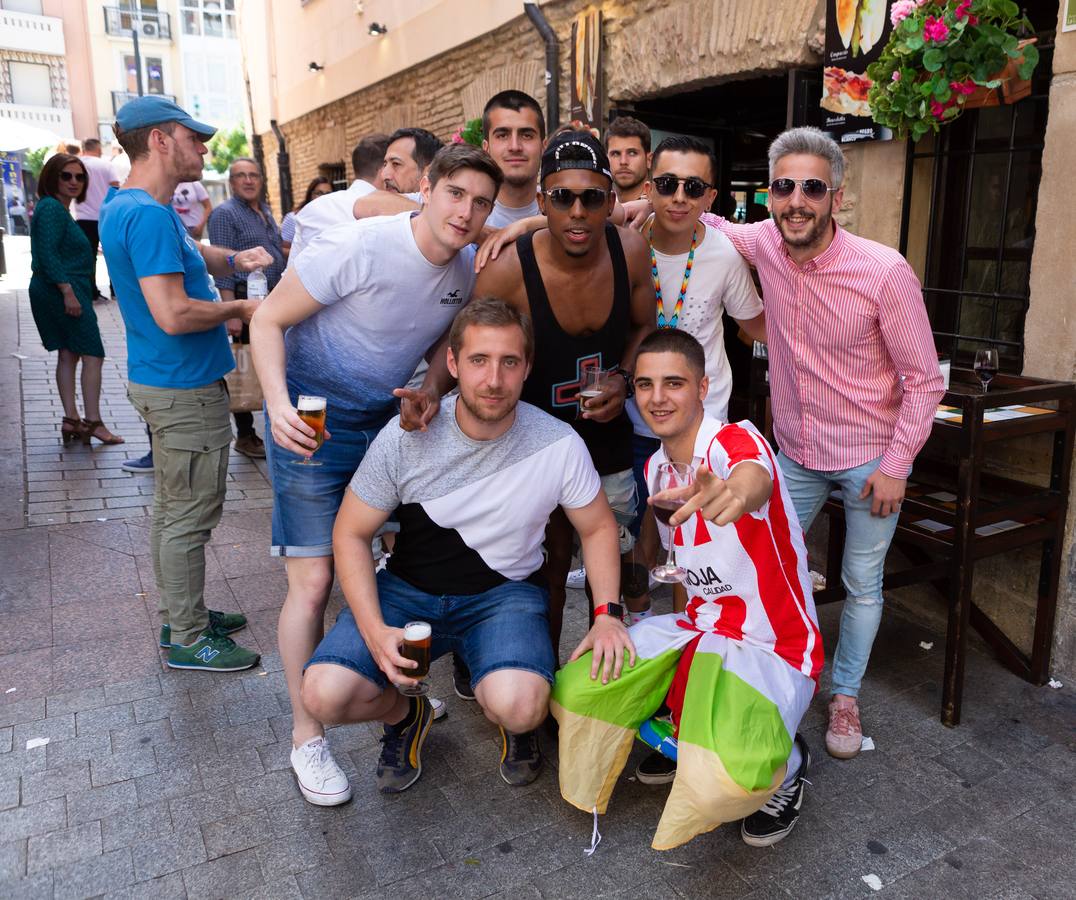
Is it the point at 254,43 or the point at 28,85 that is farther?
the point at 28,85

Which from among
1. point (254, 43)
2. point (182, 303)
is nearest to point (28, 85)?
point (254, 43)

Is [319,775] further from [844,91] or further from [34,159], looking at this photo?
[34,159]

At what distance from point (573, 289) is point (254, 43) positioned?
58.1ft

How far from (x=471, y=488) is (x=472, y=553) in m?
0.24

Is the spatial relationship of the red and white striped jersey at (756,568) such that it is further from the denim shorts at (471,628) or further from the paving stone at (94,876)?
the paving stone at (94,876)

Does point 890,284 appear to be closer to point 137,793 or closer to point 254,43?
point 137,793

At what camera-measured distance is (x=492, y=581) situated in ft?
9.87

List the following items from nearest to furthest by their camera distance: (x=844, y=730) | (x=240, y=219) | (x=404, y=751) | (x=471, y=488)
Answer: (x=471, y=488) < (x=404, y=751) < (x=844, y=730) < (x=240, y=219)

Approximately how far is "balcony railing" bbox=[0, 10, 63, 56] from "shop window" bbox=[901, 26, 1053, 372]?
1773 inches

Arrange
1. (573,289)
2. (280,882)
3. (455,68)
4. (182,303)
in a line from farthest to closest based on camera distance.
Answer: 1. (455,68)
2. (182,303)
3. (573,289)
4. (280,882)

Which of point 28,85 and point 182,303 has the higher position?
point 28,85

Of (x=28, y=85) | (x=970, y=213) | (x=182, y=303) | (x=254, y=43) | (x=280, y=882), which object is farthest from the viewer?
(x=28, y=85)

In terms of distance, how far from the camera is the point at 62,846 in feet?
8.74

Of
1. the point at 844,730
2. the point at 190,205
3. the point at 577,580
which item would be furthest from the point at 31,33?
the point at 844,730
